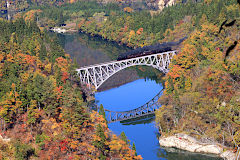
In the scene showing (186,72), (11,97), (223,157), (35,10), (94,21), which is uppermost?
(35,10)

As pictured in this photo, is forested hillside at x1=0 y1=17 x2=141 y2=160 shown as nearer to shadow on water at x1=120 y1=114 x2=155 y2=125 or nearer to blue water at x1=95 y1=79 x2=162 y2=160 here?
blue water at x1=95 y1=79 x2=162 y2=160

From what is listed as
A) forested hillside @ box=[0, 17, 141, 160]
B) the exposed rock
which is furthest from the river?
forested hillside @ box=[0, 17, 141, 160]

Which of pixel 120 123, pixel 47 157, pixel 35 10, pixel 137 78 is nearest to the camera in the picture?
pixel 47 157

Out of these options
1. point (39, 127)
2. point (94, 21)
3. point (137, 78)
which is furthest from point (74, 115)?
point (94, 21)

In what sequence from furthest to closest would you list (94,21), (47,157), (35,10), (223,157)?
(35,10) < (94,21) < (223,157) < (47,157)

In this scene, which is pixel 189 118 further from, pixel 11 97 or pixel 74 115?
pixel 11 97

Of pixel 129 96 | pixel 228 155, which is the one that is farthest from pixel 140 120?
pixel 228 155

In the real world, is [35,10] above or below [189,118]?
above

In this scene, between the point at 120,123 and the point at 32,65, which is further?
the point at 32,65
